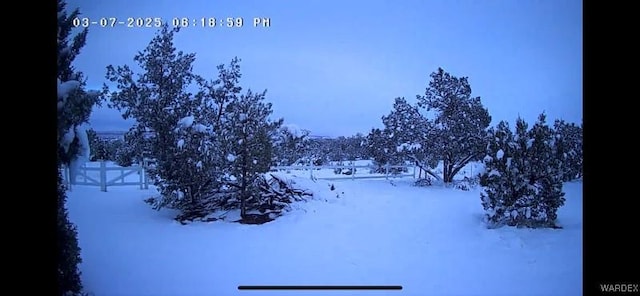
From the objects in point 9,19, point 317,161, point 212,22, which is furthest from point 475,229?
point 9,19

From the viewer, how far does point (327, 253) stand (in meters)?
2.12

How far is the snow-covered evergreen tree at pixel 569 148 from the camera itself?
2064mm

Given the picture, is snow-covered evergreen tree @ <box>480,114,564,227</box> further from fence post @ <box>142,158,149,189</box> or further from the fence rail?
fence post @ <box>142,158,149,189</box>

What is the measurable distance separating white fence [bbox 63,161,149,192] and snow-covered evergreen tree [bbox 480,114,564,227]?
8.57 feet

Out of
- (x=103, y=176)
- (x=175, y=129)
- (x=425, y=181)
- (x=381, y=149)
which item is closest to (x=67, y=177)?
(x=103, y=176)

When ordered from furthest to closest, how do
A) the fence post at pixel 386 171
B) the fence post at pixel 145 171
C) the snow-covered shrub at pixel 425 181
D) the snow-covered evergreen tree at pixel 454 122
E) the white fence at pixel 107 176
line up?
the fence post at pixel 386 171
the snow-covered shrub at pixel 425 181
the fence post at pixel 145 171
the snow-covered evergreen tree at pixel 454 122
the white fence at pixel 107 176

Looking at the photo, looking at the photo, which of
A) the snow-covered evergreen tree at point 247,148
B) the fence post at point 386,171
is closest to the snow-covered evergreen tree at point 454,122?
the fence post at point 386,171

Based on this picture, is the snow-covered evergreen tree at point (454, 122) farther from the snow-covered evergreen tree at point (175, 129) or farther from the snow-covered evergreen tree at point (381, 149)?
the snow-covered evergreen tree at point (175, 129)

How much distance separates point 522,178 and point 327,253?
1.66 meters

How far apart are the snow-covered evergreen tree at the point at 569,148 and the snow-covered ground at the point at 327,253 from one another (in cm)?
11

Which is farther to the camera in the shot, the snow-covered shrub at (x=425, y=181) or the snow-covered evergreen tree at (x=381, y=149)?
the snow-covered shrub at (x=425, y=181)

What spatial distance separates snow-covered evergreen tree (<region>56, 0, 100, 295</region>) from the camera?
1967 millimetres

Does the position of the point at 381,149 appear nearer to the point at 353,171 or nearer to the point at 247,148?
the point at 353,171

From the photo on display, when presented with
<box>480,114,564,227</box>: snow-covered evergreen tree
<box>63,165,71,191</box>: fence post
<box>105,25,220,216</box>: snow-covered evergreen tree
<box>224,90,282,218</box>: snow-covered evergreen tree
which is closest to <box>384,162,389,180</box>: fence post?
<box>480,114,564,227</box>: snow-covered evergreen tree
